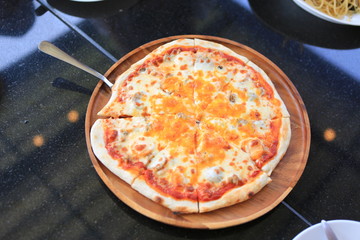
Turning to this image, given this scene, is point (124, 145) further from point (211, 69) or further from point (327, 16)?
point (327, 16)

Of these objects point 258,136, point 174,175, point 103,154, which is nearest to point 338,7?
point 258,136

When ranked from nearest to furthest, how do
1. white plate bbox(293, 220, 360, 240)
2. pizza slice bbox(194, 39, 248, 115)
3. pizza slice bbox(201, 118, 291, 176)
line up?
white plate bbox(293, 220, 360, 240) → pizza slice bbox(201, 118, 291, 176) → pizza slice bbox(194, 39, 248, 115)

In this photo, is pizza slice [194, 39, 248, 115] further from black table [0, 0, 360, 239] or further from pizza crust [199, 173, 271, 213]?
pizza crust [199, 173, 271, 213]

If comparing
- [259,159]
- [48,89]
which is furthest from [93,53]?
[259,159]

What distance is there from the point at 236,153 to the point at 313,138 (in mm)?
663

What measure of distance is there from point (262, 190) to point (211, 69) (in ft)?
3.36

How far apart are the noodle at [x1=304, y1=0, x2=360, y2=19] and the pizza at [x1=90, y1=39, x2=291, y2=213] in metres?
1.03

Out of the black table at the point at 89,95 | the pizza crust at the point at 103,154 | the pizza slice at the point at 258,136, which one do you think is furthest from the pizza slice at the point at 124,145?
the pizza slice at the point at 258,136

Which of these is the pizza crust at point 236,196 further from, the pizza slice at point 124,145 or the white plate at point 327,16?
→ the white plate at point 327,16

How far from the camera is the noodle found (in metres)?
3.21

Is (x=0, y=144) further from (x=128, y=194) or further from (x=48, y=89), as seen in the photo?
(x=128, y=194)

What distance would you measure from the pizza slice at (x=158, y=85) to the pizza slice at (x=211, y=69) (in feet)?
0.18

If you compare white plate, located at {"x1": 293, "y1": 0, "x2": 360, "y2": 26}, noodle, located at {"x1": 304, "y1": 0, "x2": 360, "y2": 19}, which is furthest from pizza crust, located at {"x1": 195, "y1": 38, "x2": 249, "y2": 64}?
noodle, located at {"x1": 304, "y1": 0, "x2": 360, "y2": 19}

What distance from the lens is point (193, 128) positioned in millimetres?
2551
